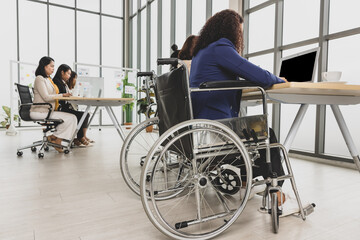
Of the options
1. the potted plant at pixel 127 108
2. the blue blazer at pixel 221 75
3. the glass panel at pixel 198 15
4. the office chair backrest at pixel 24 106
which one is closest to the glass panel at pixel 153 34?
the potted plant at pixel 127 108

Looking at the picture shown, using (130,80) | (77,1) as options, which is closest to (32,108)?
(130,80)

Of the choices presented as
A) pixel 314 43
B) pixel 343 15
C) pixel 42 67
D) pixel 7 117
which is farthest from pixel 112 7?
pixel 343 15

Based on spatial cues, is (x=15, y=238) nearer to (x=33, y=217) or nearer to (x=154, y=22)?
(x=33, y=217)

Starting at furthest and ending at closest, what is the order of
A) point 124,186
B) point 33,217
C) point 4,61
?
point 4,61 < point 124,186 < point 33,217

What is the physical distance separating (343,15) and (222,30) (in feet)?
7.26

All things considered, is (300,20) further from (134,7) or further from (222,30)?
(134,7)

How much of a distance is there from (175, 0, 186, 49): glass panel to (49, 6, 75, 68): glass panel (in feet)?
9.78

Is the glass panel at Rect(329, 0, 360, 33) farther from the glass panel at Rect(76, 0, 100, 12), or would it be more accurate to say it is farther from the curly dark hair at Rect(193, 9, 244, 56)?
the glass panel at Rect(76, 0, 100, 12)

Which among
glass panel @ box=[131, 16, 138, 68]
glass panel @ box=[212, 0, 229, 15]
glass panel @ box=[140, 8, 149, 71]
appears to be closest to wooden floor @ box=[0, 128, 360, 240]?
glass panel @ box=[212, 0, 229, 15]

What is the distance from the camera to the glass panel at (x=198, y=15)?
4996mm

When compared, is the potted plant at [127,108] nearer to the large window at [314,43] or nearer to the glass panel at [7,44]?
the glass panel at [7,44]

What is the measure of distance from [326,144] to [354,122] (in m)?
0.37

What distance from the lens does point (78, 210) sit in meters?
1.42

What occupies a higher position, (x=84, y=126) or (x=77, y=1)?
(x=77, y=1)
